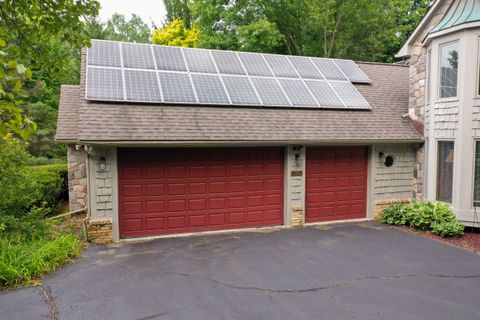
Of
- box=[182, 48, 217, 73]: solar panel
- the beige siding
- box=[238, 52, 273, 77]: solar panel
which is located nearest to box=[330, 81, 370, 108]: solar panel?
the beige siding

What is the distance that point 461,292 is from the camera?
583 cm

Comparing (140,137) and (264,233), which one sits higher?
(140,137)

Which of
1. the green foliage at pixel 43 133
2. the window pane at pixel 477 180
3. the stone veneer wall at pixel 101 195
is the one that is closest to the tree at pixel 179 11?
the green foliage at pixel 43 133

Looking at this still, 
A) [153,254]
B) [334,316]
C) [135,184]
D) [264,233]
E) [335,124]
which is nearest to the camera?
[334,316]

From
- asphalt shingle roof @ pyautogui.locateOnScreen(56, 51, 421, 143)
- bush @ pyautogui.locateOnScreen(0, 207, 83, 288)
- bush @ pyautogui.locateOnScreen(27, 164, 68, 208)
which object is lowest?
bush @ pyautogui.locateOnScreen(0, 207, 83, 288)

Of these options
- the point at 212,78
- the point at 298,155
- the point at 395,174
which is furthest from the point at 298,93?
the point at 395,174

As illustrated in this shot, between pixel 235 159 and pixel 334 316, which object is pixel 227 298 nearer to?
pixel 334 316

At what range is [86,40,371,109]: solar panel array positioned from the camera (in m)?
9.43

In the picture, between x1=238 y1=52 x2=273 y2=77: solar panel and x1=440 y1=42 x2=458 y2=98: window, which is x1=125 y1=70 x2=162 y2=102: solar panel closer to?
x1=238 y1=52 x2=273 y2=77: solar panel

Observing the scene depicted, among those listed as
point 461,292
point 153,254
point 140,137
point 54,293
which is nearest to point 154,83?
point 140,137

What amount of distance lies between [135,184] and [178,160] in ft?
3.95

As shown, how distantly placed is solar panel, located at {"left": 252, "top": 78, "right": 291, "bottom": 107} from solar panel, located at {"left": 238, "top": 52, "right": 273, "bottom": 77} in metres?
0.42

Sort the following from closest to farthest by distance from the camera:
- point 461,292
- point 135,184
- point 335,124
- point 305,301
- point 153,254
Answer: point 305,301 → point 461,292 → point 153,254 → point 135,184 → point 335,124

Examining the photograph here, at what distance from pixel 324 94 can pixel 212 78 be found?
3.55m
